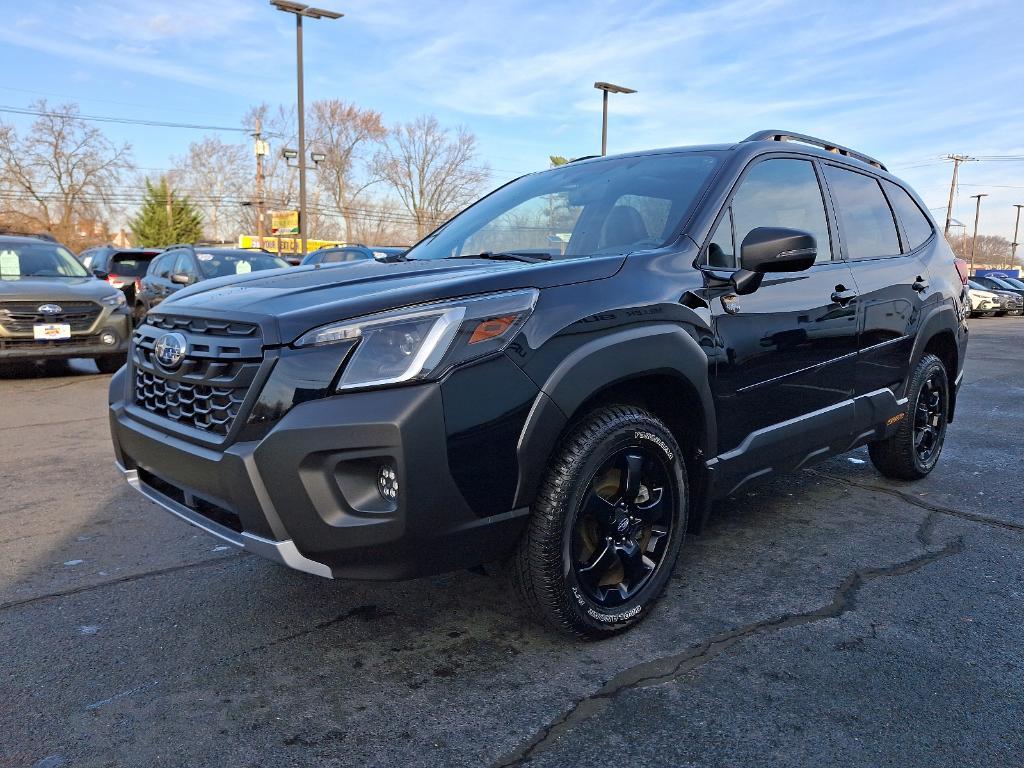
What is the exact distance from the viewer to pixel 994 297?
30.3 metres

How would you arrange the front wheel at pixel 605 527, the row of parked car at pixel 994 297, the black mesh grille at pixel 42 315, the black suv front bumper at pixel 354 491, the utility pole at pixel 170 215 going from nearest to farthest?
the black suv front bumper at pixel 354 491
the front wheel at pixel 605 527
the black mesh grille at pixel 42 315
the row of parked car at pixel 994 297
the utility pole at pixel 170 215

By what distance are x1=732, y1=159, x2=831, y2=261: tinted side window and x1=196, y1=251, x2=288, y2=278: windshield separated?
9030mm

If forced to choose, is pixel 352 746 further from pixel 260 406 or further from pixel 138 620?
pixel 138 620

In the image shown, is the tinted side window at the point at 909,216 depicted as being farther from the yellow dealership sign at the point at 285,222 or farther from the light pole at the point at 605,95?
the yellow dealership sign at the point at 285,222

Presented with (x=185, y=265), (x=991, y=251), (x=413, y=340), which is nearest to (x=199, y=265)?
(x=185, y=265)

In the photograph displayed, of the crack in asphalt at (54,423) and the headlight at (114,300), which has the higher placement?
the headlight at (114,300)

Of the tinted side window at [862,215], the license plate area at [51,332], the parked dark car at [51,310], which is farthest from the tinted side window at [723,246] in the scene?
the license plate area at [51,332]

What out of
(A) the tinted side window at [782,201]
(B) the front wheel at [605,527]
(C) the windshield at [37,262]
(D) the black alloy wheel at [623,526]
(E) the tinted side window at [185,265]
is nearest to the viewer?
(B) the front wheel at [605,527]

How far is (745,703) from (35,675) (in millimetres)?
2150

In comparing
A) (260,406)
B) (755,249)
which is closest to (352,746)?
(260,406)

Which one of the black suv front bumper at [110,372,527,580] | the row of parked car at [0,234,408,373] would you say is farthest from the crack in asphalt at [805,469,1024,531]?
the row of parked car at [0,234,408,373]

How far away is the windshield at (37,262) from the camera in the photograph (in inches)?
362

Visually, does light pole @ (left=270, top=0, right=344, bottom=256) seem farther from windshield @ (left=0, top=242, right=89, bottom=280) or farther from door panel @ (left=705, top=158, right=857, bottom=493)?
door panel @ (left=705, top=158, right=857, bottom=493)

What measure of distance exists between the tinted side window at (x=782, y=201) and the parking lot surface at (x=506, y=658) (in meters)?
1.42
